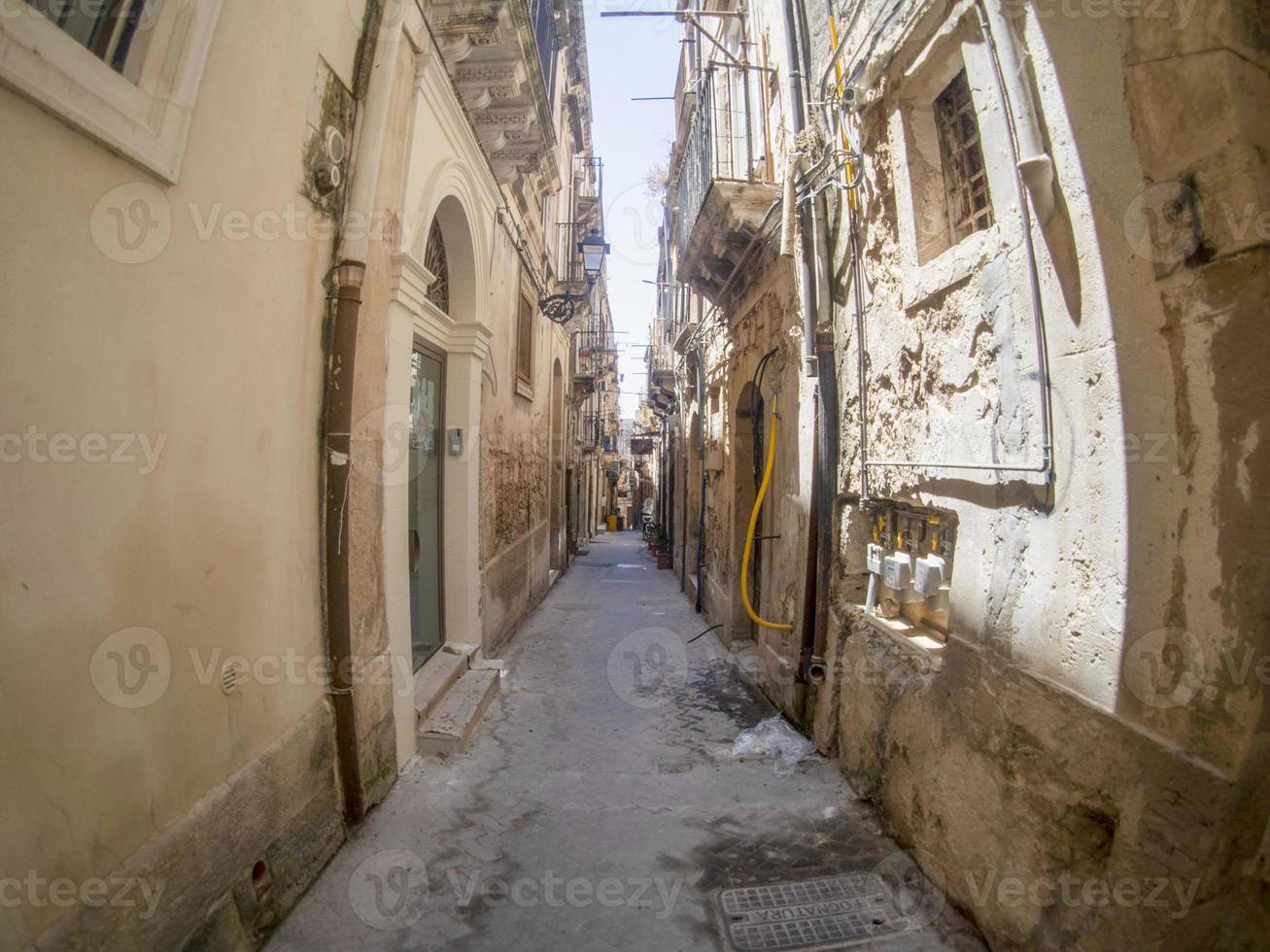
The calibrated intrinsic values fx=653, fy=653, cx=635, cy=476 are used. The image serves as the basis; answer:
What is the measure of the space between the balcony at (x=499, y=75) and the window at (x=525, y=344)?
2.10 metres

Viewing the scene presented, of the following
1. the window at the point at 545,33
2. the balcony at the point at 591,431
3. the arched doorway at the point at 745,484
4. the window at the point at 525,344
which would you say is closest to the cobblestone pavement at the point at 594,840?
the arched doorway at the point at 745,484

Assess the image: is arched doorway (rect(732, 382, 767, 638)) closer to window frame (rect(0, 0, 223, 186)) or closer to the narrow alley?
the narrow alley

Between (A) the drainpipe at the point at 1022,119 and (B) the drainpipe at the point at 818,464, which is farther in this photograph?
(B) the drainpipe at the point at 818,464

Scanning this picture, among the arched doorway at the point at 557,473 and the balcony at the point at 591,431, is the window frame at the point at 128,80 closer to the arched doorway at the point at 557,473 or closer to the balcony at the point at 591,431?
the arched doorway at the point at 557,473

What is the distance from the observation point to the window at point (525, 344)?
8030mm

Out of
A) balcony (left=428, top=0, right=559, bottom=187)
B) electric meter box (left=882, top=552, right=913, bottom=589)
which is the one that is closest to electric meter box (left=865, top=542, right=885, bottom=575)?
electric meter box (left=882, top=552, right=913, bottom=589)

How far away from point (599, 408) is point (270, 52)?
2251 cm

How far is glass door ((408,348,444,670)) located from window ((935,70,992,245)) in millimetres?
3520

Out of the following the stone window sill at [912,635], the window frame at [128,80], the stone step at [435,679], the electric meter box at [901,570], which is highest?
the window frame at [128,80]

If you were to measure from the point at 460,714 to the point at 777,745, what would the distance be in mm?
2092

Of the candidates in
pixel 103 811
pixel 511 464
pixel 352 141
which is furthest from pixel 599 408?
pixel 103 811

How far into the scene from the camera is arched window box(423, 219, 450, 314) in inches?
205

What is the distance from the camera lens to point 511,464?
24.8ft

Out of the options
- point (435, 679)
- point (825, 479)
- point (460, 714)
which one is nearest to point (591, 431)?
point (435, 679)
